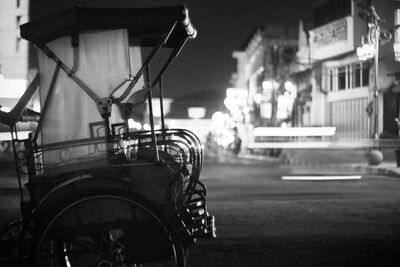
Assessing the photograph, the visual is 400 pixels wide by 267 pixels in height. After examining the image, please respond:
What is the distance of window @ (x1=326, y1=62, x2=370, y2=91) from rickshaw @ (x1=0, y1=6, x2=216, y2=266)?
2705cm

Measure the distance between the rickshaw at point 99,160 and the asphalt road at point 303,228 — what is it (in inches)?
64.8

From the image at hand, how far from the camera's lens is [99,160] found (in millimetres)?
4363

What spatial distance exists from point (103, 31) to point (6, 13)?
33.4 m

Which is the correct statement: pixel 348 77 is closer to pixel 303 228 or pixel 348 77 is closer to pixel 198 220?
pixel 303 228

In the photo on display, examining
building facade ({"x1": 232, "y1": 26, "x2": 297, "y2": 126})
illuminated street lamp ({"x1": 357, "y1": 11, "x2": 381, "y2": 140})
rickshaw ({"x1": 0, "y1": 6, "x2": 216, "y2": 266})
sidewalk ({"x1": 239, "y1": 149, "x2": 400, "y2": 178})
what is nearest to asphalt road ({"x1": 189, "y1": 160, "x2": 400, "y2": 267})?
rickshaw ({"x1": 0, "y1": 6, "x2": 216, "y2": 266})

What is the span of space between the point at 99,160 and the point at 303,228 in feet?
14.1

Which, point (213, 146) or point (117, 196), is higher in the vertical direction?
point (117, 196)

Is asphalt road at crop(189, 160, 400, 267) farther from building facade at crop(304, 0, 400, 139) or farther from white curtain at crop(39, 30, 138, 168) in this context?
building facade at crop(304, 0, 400, 139)

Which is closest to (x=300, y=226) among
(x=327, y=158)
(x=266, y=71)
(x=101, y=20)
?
(x=101, y=20)

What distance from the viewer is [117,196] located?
4.09 metres

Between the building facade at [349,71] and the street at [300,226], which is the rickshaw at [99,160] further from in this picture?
the building facade at [349,71]

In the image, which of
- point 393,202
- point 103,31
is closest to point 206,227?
point 103,31

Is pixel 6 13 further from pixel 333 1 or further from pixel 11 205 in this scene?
pixel 11 205

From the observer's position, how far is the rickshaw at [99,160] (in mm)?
4141
